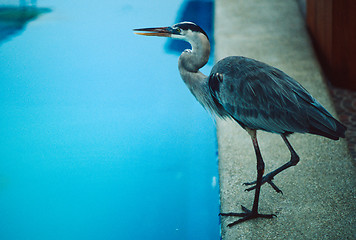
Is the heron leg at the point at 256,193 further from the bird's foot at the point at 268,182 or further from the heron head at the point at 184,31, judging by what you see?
the heron head at the point at 184,31

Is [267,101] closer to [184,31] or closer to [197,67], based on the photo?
[197,67]

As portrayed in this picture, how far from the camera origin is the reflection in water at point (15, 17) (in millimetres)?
6613

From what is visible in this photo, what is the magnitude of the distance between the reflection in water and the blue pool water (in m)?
0.20

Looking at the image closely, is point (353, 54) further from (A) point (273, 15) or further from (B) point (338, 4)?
(A) point (273, 15)

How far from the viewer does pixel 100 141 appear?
4.20 metres

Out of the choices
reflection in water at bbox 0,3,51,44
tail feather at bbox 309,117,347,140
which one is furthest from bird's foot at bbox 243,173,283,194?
reflection in water at bbox 0,3,51,44

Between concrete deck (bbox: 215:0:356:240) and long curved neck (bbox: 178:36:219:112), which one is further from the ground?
long curved neck (bbox: 178:36:219:112)

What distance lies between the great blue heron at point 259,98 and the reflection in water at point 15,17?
4.32 metres

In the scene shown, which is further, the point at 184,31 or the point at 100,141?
the point at 100,141

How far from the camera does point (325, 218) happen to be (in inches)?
113

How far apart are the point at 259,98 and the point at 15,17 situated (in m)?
5.48

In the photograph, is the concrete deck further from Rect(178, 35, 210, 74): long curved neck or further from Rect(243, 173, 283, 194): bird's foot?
Rect(178, 35, 210, 74): long curved neck

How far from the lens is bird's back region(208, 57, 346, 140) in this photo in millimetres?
2729

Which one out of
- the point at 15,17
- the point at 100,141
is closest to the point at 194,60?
the point at 100,141
